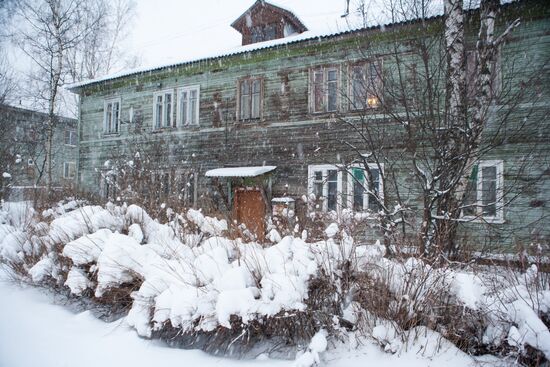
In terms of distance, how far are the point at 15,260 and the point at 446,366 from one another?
6.05 meters

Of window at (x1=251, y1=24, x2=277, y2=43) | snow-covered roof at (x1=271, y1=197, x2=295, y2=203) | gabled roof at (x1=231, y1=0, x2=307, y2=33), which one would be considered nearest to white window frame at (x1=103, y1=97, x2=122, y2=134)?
gabled roof at (x1=231, y1=0, x2=307, y2=33)

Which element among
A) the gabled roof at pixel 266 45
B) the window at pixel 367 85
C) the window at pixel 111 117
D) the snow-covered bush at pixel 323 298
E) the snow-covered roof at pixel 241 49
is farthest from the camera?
the window at pixel 111 117

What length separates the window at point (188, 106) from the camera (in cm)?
1306

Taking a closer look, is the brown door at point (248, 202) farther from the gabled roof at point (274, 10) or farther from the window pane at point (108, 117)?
the window pane at point (108, 117)

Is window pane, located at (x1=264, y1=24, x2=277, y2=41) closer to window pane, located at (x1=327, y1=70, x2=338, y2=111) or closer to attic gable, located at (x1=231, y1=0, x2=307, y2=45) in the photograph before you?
attic gable, located at (x1=231, y1=0, x2=307, y2=45)

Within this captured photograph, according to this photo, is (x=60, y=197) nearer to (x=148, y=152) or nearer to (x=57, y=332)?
(x=148, y=152)

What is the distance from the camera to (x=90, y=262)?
4555 mm

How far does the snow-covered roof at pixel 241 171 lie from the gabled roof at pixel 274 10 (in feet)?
19.5

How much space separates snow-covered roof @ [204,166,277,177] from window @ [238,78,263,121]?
1859 mm

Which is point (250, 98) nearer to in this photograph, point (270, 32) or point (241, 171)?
point (241, 171)

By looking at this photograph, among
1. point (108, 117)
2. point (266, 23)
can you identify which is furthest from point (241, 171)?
point (108, 117)

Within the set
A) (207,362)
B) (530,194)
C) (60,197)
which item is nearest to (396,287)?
(207,362)

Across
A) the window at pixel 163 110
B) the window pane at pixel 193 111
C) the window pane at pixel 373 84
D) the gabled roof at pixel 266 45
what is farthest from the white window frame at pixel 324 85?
the window at pixel 163 110

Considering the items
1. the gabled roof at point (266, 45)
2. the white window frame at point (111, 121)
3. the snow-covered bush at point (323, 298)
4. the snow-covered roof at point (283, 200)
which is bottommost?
the snow-covered bush at point (323, 298)
